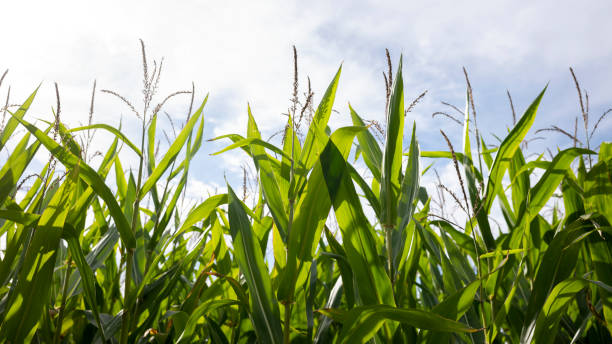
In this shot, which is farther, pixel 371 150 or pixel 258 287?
pixel 371 150

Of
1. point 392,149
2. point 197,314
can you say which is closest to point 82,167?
point 197,314

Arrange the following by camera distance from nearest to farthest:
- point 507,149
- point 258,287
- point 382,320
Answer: point 382,320
point 258,287
point 507,149

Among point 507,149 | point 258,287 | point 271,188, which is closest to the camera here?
point 258,287

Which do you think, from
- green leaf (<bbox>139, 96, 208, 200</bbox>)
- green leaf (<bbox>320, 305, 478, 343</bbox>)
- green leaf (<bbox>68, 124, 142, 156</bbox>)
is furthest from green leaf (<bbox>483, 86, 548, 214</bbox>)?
green leaf (<bbox>68, 124, 142, 156</bbox>)

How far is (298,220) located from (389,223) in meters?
0.25

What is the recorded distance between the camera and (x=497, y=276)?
1123mm

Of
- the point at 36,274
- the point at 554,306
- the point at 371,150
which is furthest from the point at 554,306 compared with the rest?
the point at 36,274

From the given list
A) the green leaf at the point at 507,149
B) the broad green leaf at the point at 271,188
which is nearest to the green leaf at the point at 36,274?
the broad green leaf at the point at 271,188

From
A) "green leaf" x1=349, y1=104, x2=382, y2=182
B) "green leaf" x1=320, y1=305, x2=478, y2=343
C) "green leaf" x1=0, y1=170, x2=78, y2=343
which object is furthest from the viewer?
"green leaf" x1=349, y1=104, x2=382, y2=182

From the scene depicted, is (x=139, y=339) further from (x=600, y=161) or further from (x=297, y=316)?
(x=600, y=161)

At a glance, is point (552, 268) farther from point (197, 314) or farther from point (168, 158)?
point (168, 158)

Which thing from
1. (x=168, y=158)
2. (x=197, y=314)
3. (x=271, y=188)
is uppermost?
(x=168, y=158)

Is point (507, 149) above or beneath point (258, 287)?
above

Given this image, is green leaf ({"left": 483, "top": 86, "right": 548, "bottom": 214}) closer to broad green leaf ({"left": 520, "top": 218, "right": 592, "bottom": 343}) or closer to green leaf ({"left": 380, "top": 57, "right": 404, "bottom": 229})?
broad green leaf ({"left": 520, "top": 218, "right": 592, "bottom": 343})
